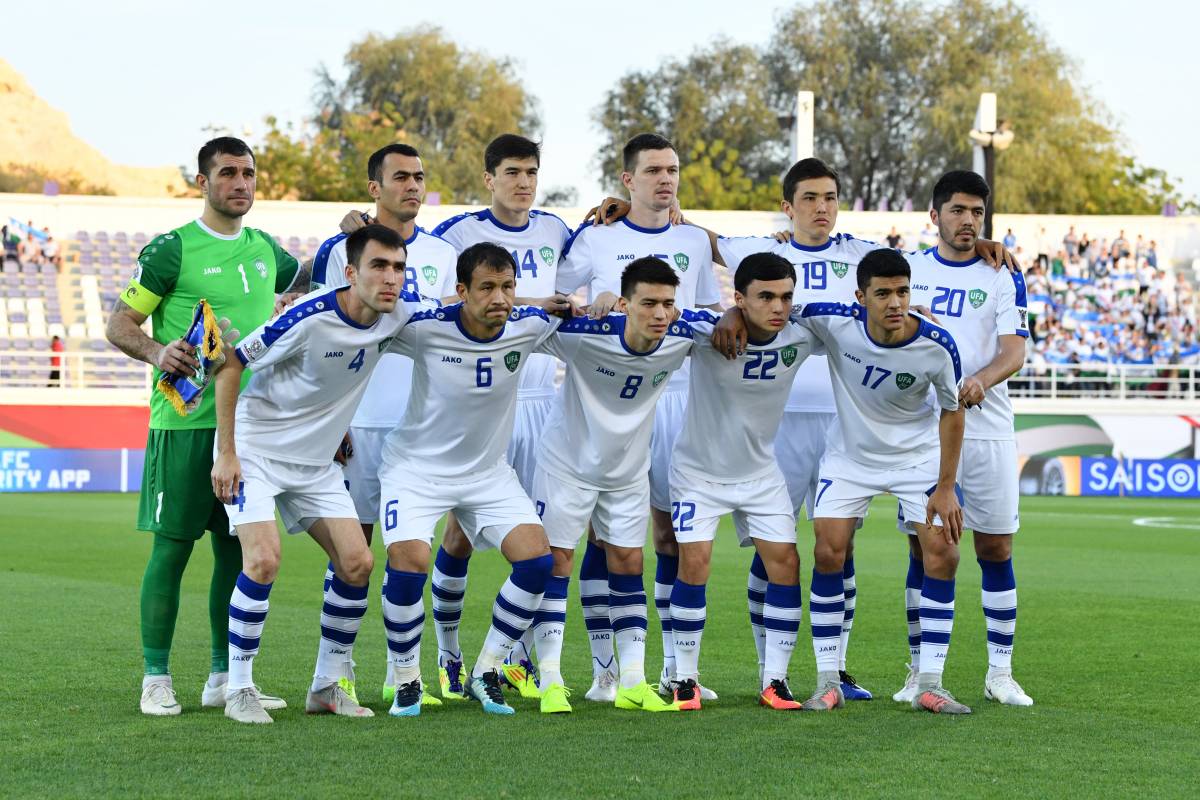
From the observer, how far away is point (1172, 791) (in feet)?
15.8

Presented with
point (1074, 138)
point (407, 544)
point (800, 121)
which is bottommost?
point (407, 544)

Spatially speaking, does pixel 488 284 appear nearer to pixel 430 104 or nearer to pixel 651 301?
pixel 651 301

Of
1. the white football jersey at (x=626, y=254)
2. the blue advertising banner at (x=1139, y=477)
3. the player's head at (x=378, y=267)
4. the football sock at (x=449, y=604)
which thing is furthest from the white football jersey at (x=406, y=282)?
the blue advertising banner at (x=1139, y=477)

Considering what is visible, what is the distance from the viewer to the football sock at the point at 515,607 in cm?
635

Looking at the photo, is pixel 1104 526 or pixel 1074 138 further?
pixel 1074 138

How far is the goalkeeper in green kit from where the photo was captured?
627cm

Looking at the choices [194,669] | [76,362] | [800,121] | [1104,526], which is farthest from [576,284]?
[76,362]

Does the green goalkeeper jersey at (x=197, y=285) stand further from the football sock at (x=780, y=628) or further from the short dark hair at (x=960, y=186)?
the short dark hair at (x=960, y=186)

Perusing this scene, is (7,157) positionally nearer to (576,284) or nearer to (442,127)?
(442,127)

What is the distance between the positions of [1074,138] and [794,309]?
47309mm

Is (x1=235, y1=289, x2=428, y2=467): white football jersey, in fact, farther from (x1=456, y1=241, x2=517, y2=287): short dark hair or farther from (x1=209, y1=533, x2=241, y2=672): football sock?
(x1=209, y1=533, x2=241, y2=672): football sock

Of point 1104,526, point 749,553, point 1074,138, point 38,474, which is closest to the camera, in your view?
point 749,553

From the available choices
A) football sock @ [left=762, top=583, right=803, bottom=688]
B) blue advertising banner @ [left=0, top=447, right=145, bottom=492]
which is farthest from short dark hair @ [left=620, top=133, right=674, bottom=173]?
blue advertising banner @ [left=0, top=447, right=145, bottom=492]

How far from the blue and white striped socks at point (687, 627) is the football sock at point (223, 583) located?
1902mm
